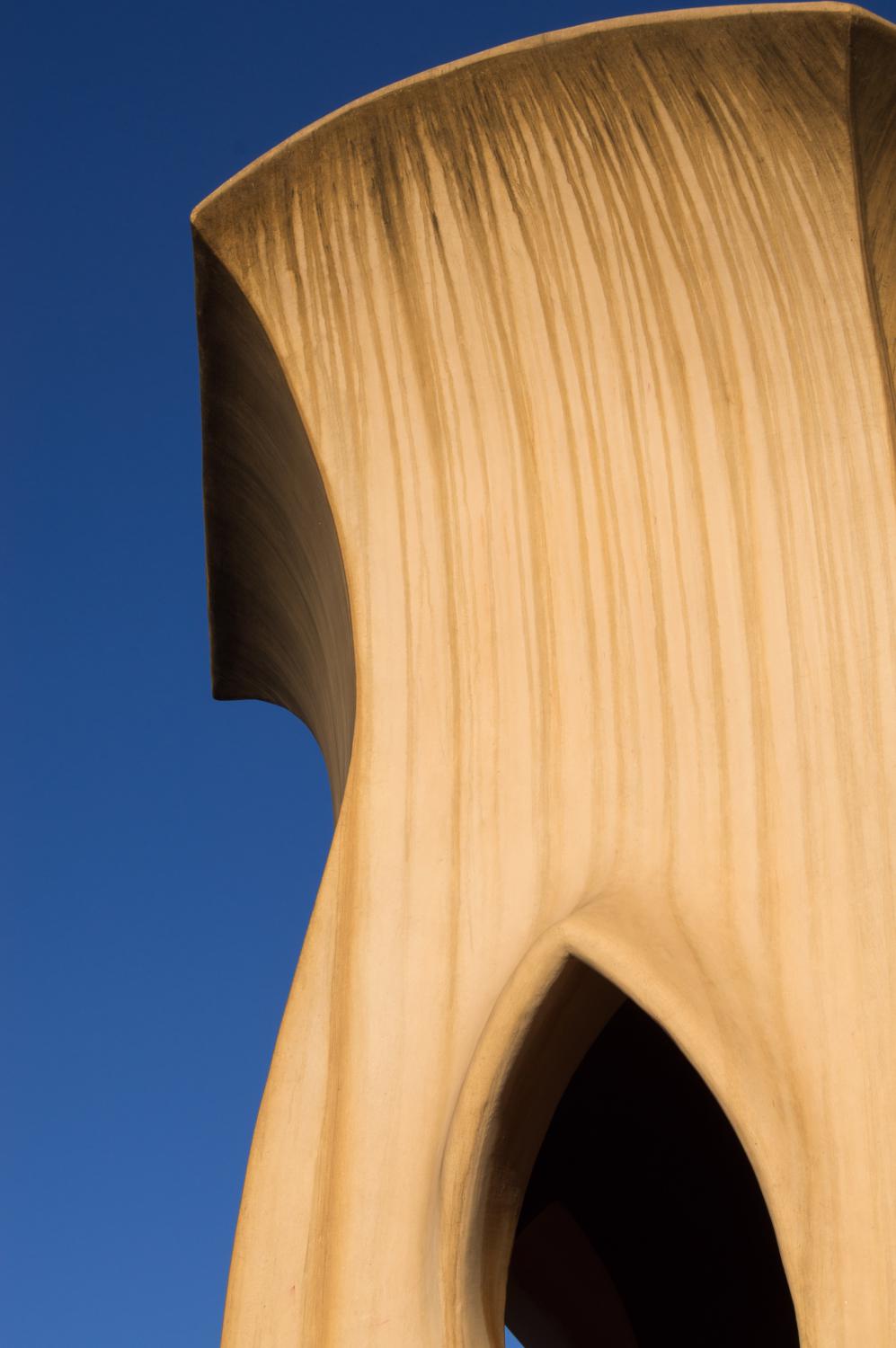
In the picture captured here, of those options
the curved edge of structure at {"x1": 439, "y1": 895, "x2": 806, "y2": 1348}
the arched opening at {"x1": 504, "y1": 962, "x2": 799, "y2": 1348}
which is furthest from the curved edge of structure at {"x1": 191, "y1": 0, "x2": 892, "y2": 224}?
the arched opening at {"x1": 504, "y1": 962, "x2": 799, "y2": 1348}

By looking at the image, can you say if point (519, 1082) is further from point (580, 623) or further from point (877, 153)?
point (877, 153)

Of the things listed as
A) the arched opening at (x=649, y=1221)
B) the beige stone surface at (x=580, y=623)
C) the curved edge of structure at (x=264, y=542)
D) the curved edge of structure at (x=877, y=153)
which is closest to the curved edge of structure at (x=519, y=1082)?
the beige stone surface at (x=580, y=623)

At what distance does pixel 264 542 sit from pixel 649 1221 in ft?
12.4

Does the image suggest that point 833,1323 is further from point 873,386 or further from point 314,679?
point 314,679

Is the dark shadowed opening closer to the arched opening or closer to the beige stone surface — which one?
the arched opening

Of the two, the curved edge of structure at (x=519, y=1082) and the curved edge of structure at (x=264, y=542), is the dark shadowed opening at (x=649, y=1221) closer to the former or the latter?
the curved edge of structure at (x=264, y=542)

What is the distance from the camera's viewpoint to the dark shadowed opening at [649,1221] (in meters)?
6.91

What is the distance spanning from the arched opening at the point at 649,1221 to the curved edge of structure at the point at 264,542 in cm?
216

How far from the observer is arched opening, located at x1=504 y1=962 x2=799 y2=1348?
691 cm

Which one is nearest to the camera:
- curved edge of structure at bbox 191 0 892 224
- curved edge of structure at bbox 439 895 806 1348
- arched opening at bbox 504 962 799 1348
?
curved edge of structure at bbox 439 895 806 1348

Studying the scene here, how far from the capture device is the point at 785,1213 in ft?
11.0

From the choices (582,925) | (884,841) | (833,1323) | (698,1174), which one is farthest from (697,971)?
(698,1174)

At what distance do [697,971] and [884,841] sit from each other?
2.00ft


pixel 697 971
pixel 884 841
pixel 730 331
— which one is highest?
pixel 730 331
